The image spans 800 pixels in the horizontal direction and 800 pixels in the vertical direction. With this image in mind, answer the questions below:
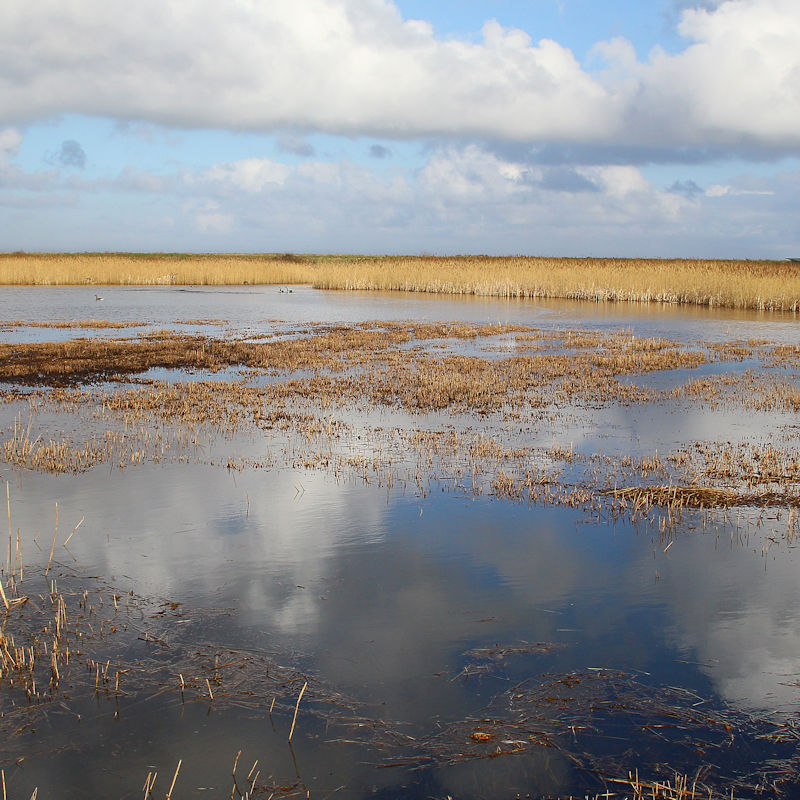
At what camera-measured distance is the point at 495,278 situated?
45.1 m

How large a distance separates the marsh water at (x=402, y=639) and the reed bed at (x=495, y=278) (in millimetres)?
31078

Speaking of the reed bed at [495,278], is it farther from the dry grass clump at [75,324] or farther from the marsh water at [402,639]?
the marsh water at [402,639]

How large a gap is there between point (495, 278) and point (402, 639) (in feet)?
135

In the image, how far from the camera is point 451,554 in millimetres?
6836

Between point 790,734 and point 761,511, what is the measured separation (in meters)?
→ 4.03

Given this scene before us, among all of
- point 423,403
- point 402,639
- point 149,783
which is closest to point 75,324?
point 423,403

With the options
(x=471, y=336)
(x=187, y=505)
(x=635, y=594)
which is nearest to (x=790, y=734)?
(x=635, y=594)

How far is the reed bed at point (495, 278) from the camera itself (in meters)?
36.1

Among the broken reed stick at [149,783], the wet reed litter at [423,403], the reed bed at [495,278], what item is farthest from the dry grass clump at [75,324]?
the broken reed stick at [149,783]

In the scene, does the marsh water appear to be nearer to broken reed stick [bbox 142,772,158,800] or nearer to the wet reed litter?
broken reed stick [bbox 142,772,158,800]

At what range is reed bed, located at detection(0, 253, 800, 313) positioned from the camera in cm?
3609

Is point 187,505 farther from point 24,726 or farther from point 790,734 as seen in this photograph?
point 790,734

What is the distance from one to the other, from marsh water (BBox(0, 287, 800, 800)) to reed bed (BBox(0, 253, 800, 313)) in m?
31.1

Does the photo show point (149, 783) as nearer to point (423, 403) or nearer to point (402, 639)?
point (402, 639)
